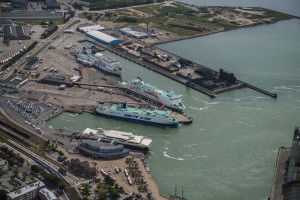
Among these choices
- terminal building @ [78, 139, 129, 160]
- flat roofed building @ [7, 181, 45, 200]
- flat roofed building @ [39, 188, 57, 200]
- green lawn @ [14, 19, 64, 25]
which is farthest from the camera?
green lawn @ [14, 19, 64, 25]

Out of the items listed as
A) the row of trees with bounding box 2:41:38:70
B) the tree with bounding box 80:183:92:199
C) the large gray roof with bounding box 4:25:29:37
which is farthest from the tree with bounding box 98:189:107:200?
the large gray roof with bounding box 4:25:29:37

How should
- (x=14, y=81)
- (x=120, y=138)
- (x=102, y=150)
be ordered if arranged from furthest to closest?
(x=14, y=81) < (x=120, y=138) < (x=102, y=150)

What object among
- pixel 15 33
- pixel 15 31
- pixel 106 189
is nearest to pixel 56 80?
pixel 15 33

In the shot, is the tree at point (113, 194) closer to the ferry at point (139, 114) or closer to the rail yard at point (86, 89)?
the rail yard at point (86, 89)

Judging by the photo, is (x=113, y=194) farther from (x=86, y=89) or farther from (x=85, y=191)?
(x=86, y=89)

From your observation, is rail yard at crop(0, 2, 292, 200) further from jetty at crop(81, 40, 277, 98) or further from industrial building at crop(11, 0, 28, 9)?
industrial building at crop(11, 0, 28, 9)

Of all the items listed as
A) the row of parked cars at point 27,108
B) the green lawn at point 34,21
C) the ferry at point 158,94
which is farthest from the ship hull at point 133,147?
the green lawn at point 34,21

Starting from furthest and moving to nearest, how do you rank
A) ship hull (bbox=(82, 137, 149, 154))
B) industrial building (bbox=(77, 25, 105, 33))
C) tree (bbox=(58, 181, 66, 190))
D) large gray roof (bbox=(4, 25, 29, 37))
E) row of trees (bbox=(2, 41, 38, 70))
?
industrial building (bbox=(77, 25, 105, 33))
large gray roof (bbox=(4, 25, 29, 37))
row of trees (bbox=(2, 41, 38, 70))
ship hull (bbox=(82, 137, 149, 154))
tree (bbox=(58, 181, 66, 190))
